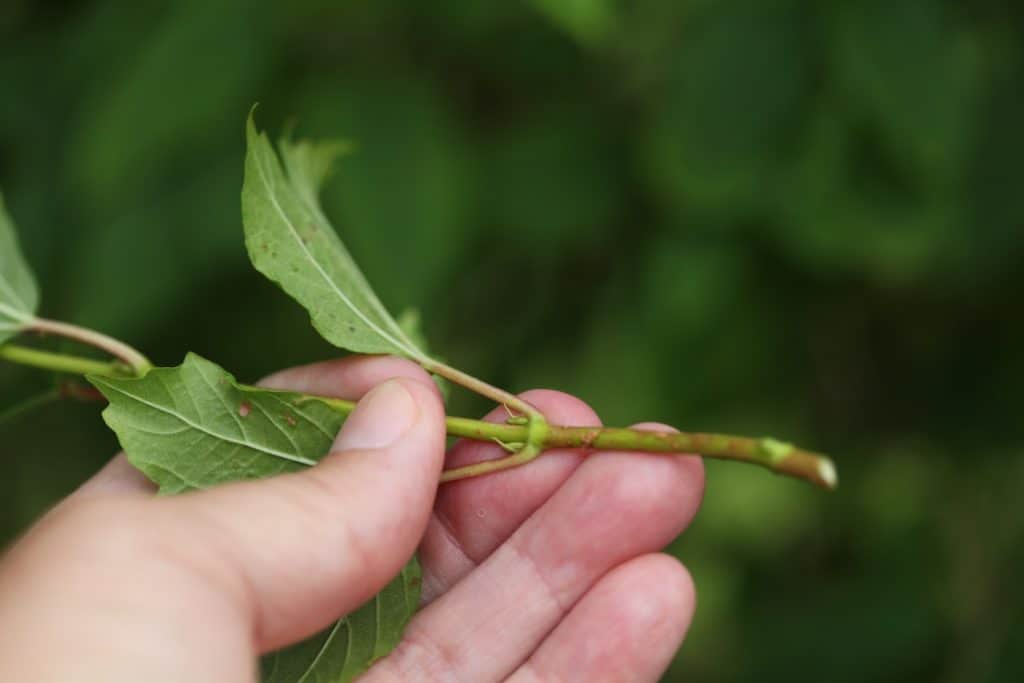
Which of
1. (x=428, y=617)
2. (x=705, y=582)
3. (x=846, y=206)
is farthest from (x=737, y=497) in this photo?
(x=428, y=617)

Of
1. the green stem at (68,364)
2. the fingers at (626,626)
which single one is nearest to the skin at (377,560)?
the fingers at (626,626)

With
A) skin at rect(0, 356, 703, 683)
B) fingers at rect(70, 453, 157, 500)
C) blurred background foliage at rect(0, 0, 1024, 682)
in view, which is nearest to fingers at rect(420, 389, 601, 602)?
skin at rect(0, 356, 703, 683)

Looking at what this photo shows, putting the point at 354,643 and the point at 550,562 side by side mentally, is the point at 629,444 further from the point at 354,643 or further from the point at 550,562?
the point at 354,643

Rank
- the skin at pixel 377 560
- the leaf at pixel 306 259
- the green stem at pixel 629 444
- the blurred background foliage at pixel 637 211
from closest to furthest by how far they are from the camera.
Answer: the skin at pixel 377 560
the green stem at pixel 629 444
the leaf at pixel 306 259
the blurred background foliage at pixel 637 211

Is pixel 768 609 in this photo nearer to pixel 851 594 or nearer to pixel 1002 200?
pixel 851 594

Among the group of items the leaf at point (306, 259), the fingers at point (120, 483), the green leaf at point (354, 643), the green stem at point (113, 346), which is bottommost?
the green leaf at point (354, 643)

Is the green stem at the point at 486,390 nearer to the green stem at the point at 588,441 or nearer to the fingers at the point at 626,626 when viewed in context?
the green stem at the point at 588,441

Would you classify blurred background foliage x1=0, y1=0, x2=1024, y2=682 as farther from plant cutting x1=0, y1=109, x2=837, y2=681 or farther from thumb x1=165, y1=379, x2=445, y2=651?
thumb x1=165, y1=379, x2=445, y2=651

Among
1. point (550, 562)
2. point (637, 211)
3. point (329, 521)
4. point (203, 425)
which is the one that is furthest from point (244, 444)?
point (637, 211)
